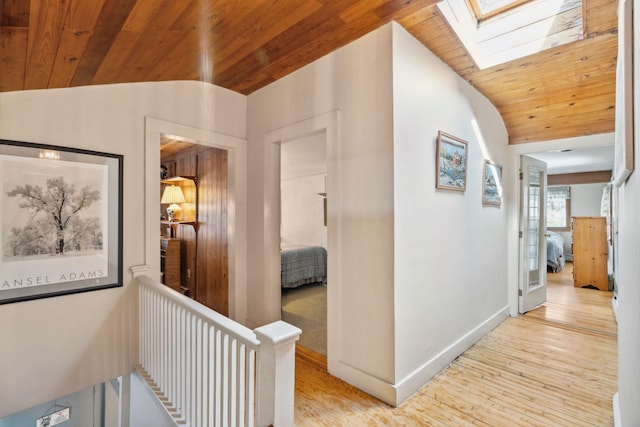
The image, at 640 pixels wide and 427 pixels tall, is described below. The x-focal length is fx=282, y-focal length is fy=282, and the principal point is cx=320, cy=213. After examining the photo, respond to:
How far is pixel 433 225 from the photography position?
2.15m

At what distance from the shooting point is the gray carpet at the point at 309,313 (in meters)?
2.70

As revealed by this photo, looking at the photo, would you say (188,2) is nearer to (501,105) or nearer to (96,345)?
(96,345)

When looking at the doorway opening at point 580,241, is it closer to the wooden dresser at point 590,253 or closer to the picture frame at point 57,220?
the wooden dresser at point 590,253

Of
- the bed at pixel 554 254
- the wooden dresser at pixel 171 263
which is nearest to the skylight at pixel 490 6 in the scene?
the wooden dresser at pixel 171 263

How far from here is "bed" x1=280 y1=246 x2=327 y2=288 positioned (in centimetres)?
431

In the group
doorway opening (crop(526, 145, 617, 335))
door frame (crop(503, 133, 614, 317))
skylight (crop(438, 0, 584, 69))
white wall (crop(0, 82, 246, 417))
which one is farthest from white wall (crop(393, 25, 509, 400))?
white wall (crop(0, 82, 246, 417))

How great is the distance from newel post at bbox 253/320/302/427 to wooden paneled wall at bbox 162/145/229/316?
205cm

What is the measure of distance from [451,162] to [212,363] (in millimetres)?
2193

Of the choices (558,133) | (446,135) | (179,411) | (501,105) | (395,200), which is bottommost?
(179,411)

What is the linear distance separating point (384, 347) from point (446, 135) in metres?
1.66

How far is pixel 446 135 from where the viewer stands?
2.26 m

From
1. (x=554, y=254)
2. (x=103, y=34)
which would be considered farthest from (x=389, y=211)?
(x=554, y=254)

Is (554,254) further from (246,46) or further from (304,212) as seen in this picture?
(246,46)

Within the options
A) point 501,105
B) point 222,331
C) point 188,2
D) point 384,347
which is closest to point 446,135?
point 501,105
